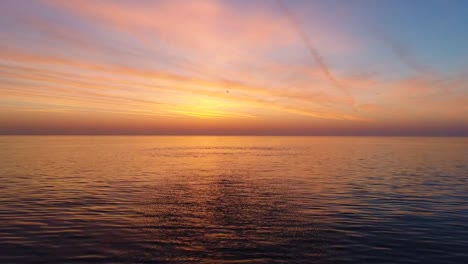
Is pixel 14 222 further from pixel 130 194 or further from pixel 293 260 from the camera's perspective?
pixel 293 260

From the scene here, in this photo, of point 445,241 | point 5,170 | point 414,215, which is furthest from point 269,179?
point 5,170

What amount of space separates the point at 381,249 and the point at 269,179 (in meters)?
30.6

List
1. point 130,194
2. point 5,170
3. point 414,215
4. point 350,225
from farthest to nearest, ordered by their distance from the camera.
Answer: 1. point 5,170
2. point 130,194
3. point 414,215
4. point 350,225

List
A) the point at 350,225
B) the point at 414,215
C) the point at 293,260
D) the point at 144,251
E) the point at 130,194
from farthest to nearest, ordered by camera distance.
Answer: the point at 130,194, the point at 414,215, the point at 350,225, the point at 144,251, the point at 293,260

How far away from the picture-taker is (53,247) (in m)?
19.4

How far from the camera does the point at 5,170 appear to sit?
57.7m

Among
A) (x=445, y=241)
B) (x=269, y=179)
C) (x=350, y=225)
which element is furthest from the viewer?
(x=269, y=179)

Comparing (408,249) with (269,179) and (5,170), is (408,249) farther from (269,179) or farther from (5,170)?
(5,170)

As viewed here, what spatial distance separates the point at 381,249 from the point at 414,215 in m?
10.0

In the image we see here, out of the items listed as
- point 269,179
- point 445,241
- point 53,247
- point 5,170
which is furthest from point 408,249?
point 5,170

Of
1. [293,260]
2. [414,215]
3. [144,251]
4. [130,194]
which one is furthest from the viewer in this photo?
[130,194]

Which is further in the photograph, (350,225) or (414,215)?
(414,215)

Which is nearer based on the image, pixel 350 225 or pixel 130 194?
pixel 350 225

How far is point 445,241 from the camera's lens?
68.9 ft
